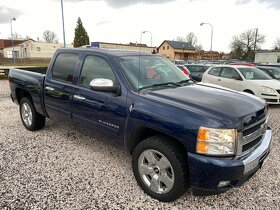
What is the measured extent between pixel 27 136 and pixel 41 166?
1.54 m

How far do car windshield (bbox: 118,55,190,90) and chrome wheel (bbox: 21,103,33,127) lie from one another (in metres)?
2.82

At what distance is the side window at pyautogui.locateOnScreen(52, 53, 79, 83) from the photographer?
384cm

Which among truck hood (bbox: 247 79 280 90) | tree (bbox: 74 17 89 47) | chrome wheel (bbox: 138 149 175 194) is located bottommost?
chrome wheel (bbox: 138 149 175 194)

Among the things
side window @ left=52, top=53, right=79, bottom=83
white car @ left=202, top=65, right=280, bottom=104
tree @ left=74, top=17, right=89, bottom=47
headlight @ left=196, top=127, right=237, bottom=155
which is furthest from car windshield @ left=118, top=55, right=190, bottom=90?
tree @ left=74, top=17, right=89, bottom=47

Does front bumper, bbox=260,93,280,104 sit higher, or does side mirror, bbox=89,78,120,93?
side mirror, bbox=89,78,120,93

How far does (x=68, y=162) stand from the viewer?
3.72m

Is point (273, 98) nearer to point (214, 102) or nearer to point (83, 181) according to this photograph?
point (214, 102)

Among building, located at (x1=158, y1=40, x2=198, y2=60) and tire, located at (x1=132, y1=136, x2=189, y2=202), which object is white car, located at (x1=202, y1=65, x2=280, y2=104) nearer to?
tire, located at (x1=132, y1=136, x2=189, y2=202)

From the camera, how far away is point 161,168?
2.69 metres

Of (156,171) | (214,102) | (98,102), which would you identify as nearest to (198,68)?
(98,102)

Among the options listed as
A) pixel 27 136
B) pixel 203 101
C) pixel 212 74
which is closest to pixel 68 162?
pixel 27 136

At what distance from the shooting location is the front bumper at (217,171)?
226 cm

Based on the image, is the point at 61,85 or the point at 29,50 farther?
the point at 29,50

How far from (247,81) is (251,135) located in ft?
20.2
